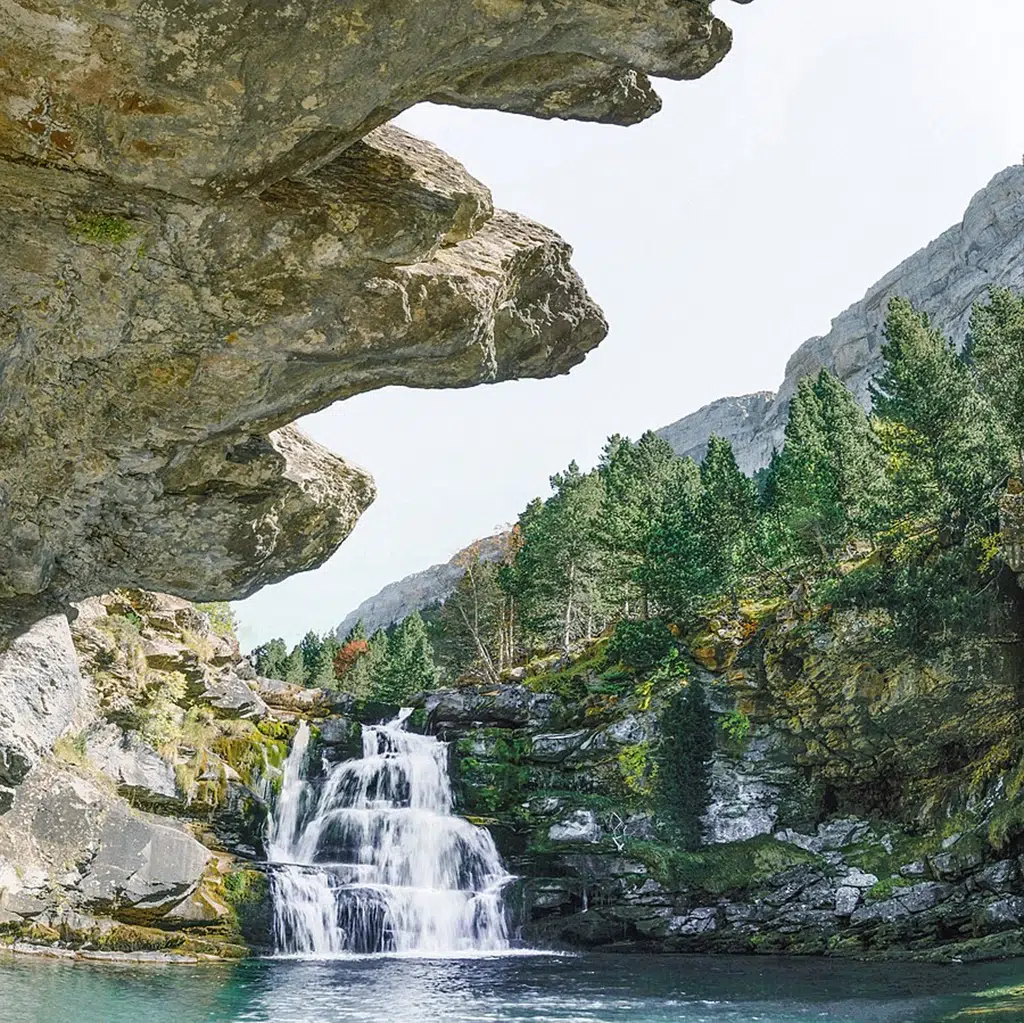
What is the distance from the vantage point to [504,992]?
72.6ft

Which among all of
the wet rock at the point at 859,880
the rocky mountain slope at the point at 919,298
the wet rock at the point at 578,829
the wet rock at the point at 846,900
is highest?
the rocky mountain slope at the point at 919,298

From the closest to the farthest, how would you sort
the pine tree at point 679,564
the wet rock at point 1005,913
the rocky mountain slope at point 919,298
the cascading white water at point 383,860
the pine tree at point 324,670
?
1. the wet rock at point 1005,913
2. the cascading white water at point 383,860
3. the pine tree at point 679,564
4. the pine tree at point 324,670
5. the rocky mountain slope at point 919,298

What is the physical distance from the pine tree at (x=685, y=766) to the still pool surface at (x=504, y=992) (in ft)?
24.8

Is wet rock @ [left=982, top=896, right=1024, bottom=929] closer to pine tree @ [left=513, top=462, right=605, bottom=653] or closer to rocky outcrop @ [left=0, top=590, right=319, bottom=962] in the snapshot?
rocky outcrop @ [left=0, top=590, right=319, bottom=962]

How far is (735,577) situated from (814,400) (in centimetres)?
2172

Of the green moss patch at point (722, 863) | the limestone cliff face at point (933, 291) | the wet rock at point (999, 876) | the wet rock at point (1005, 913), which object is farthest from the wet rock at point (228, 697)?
the limestone cliff face at point (933, 291)

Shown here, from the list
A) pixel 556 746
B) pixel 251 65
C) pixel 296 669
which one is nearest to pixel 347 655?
pixel 296 669

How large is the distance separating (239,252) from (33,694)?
10878 millimetres

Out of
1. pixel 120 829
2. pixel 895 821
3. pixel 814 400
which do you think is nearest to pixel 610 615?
pixel 814 400

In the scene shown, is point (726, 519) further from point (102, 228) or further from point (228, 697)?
point (102, 228)

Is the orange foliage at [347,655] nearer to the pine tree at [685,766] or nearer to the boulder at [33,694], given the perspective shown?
the pine tree at [685,766]

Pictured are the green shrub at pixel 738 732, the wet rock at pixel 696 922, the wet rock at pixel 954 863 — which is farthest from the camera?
the green shrub at pixel 738 732

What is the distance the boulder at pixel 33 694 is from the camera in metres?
15.7

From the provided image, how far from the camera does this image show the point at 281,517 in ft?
48.1
